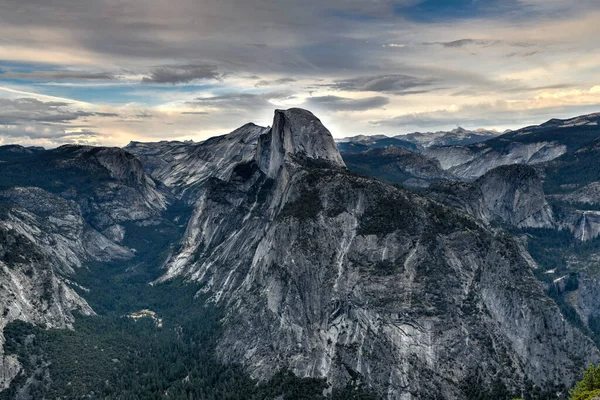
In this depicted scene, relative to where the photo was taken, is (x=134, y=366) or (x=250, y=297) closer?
(x=134, y=366)

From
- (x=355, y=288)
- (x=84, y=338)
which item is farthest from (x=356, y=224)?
(x=84, y=338)

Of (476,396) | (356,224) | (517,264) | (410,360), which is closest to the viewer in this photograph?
(476,396)

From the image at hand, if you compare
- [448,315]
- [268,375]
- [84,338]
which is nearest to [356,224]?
[448,315]

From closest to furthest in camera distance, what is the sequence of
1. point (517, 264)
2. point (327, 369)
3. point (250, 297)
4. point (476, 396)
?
point (476, 396)
point (327, 369)
point (517, 264)
point (250, 297)

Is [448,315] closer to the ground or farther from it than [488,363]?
farther from it

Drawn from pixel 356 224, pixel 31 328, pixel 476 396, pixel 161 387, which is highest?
pixel 356 224

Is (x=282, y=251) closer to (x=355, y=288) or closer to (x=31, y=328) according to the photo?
(x=355, y=288)

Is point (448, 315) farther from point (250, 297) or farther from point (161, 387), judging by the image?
point (161, 387)
